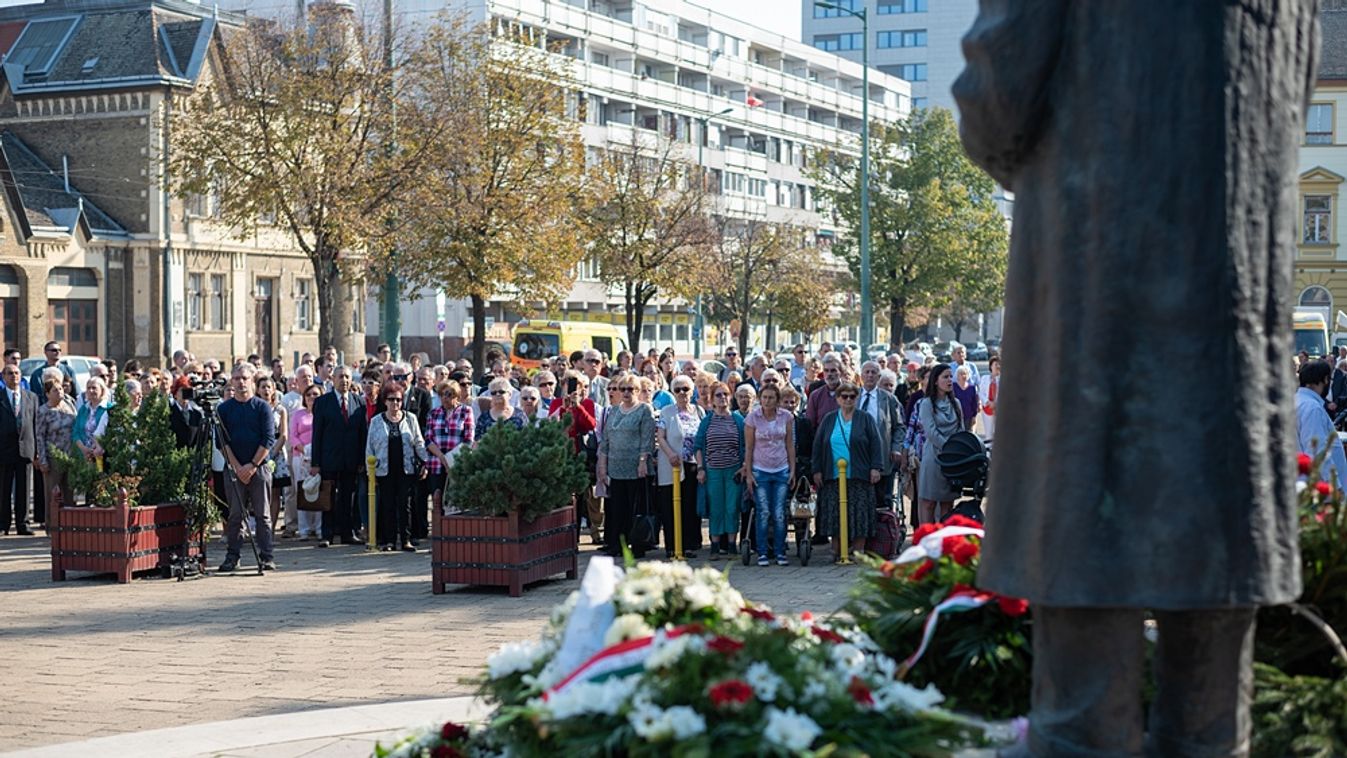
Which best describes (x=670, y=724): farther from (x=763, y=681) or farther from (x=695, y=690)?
(x=763, y=681)

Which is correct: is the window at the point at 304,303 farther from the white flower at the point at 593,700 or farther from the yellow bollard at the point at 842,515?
the white flower at the point at 593,700

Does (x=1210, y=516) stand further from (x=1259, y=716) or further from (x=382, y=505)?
(x=382, y=505)

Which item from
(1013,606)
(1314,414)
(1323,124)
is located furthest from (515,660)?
(1323,124)

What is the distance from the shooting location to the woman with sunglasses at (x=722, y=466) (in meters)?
16.7

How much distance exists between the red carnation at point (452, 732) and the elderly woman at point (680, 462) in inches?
440

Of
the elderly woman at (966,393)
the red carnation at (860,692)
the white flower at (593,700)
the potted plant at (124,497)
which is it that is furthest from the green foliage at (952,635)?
the elderly woman at (966,393)

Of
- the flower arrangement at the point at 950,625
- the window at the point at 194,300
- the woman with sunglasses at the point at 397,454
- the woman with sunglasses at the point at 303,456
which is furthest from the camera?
the window at the point at 194,300

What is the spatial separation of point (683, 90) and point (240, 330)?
111 ft

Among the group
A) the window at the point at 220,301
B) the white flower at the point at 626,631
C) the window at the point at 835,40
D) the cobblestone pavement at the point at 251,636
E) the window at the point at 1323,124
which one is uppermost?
the window at the point at 835,40

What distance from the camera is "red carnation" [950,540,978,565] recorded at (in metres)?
6.06

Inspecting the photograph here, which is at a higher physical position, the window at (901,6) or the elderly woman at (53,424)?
the window at (901,6)

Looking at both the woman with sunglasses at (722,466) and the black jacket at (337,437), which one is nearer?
the woman with sunglasses at (722,466)

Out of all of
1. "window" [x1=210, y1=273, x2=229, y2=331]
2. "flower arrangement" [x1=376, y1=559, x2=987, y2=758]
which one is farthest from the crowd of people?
"window" [x1=210, y1=273, x2=229, y2=331]

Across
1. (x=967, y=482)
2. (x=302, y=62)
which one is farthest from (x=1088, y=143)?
(x=302, y=62)
